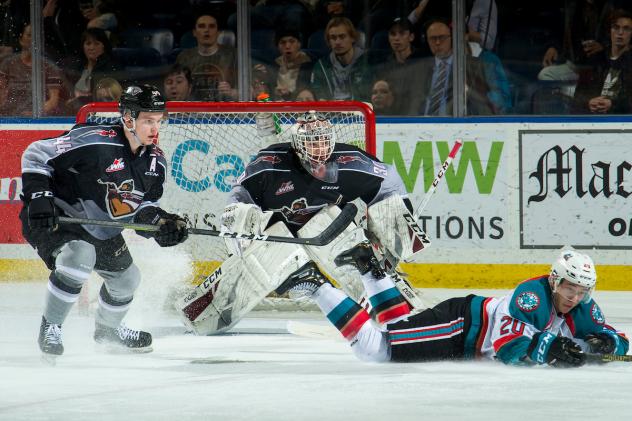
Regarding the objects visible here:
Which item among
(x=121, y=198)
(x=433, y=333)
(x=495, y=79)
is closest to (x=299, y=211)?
(x=121, y=198)

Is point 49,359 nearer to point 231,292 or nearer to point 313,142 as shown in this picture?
point 231,292

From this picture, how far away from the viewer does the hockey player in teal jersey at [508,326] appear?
371 centimetres

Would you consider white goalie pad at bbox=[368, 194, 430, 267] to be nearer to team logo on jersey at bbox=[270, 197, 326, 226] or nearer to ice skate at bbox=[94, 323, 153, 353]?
team logo on jersey at bbox=[270, 197, 326, 226]

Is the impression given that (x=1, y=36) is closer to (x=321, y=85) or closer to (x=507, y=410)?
(x=321, y=85)

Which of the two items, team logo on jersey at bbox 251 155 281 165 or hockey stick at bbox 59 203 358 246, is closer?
hockey stick at bbox 59 203 358 246

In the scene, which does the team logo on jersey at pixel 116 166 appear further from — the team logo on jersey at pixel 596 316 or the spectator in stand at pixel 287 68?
the spectator in stand at pixel 287 68

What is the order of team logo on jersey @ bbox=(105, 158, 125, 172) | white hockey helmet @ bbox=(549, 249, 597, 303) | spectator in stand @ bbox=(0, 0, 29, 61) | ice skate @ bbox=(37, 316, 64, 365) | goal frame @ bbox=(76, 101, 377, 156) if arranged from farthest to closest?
spectator in stand @ bbox=(0, 0, 29, 61) < goal frame @ bbox=(76, 101, 377, 156) < team logo on jersey @ bbox=(105, 158, 125, 172) < ice skate @ bbox=(37, 316, 64, 365) < white hockey helmet @ bbox=(549, 249, 597, 303)

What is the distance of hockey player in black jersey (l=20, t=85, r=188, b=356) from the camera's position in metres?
4.09

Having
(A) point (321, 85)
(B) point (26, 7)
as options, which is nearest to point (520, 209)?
(A) point (321, 85)

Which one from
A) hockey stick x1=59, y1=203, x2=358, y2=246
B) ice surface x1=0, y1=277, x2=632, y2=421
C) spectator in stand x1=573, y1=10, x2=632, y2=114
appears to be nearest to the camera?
ice surface x1=0, y1=277, x2=632, y2=421

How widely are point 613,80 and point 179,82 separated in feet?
7.27

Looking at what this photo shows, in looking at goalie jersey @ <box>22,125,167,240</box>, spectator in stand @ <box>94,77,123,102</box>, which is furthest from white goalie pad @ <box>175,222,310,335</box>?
spectator in stand @ <box>94,77,123,102</box>

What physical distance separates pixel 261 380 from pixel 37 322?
1730 millimetres

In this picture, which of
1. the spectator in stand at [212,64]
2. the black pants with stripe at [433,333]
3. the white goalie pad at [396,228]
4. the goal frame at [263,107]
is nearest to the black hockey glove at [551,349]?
the black pants with stripe at [433,333]
